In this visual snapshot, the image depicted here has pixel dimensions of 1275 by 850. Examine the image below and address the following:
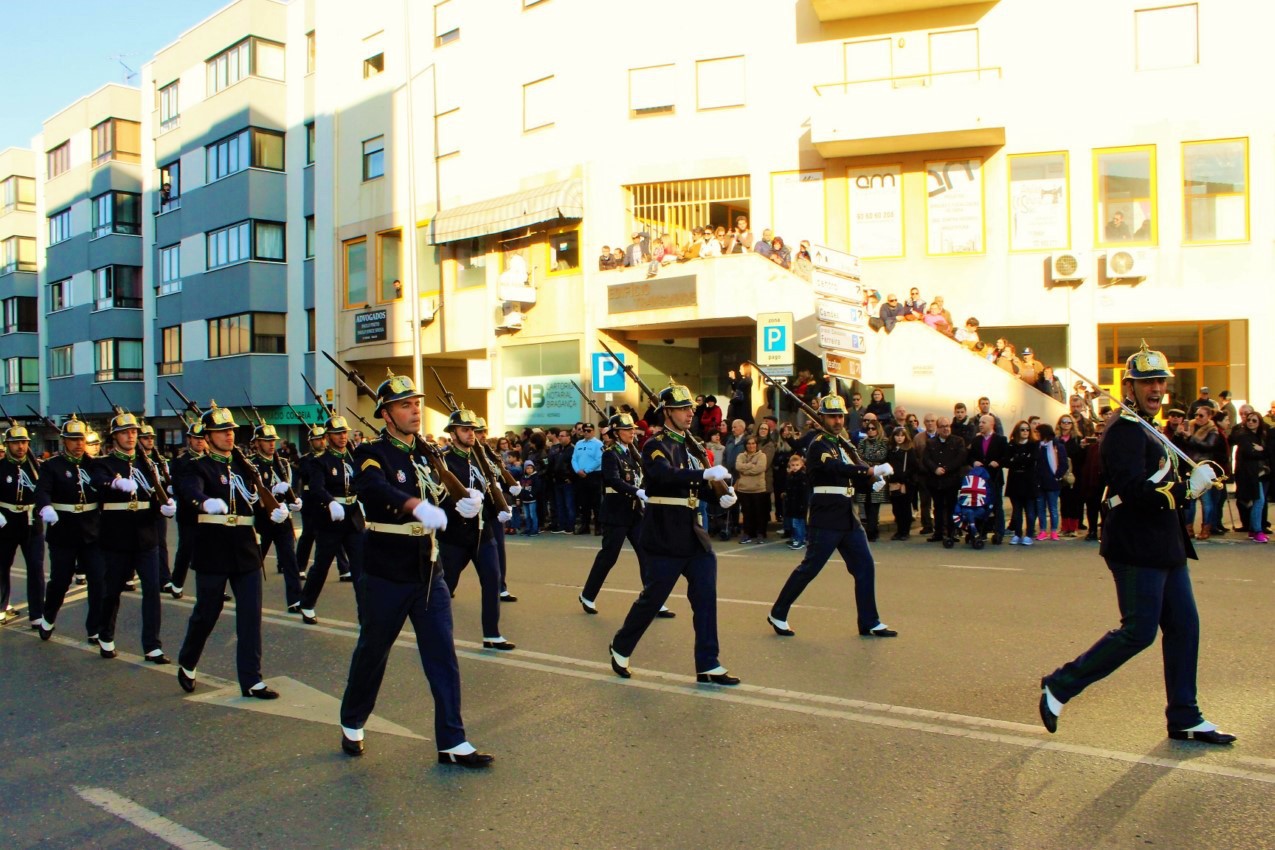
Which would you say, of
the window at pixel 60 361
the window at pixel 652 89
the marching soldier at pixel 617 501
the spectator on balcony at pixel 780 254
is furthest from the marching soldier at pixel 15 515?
the window at pixel 60 361

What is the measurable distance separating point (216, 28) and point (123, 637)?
33163 millimetres

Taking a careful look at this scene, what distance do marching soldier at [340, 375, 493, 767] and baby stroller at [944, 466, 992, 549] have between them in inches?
407

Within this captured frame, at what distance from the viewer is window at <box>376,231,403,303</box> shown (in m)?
31.1

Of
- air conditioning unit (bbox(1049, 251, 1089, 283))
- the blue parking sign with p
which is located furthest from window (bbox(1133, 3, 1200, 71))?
the blue parking sign with p

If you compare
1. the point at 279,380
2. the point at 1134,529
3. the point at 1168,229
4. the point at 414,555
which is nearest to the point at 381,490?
the point at 414,555

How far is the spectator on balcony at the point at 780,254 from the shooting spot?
2183 cm

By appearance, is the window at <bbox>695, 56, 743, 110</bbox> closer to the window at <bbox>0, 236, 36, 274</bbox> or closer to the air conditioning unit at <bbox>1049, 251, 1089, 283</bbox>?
the air conditioning unit at <bbox>1049, 251, 1089, 283</bbox>

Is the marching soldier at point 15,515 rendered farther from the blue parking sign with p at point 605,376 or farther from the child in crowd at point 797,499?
the blue parking sign with p at point 605,376

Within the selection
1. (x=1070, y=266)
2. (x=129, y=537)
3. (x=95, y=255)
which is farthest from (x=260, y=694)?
(x=95, y=255)

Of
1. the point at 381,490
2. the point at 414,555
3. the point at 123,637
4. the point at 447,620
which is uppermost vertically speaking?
the point at 381,490

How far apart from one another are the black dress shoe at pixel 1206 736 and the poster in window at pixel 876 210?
60.0 feet

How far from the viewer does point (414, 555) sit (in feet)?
18.5

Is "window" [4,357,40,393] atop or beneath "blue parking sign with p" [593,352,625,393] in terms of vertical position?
atop

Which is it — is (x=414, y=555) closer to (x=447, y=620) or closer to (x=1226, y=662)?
(x=447, y=620)
